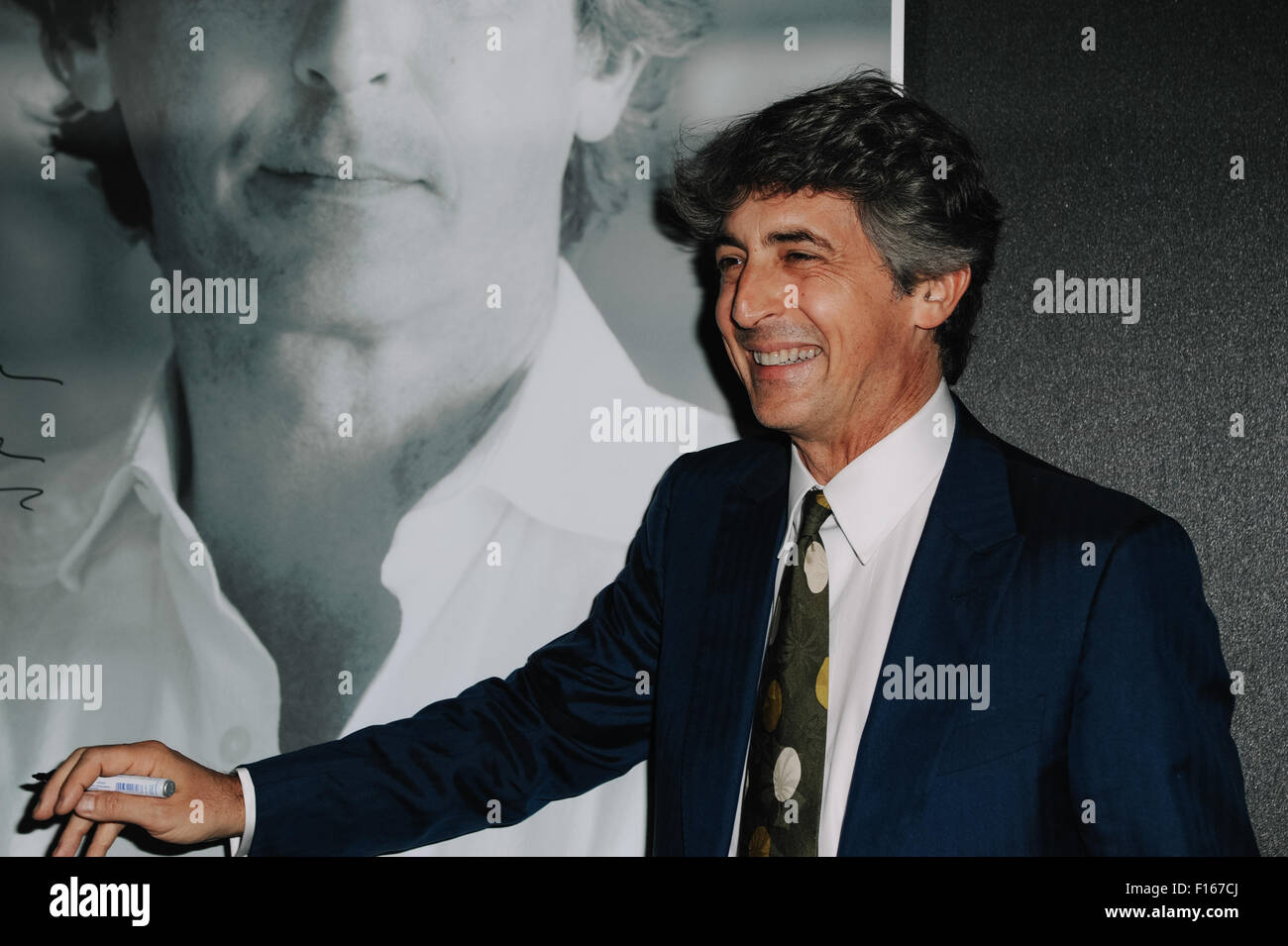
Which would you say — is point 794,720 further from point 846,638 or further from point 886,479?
point 886,479

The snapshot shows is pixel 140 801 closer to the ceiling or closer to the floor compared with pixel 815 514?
closer to the floor

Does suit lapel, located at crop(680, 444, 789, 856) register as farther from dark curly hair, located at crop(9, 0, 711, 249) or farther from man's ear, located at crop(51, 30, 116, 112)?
man's ear, located at crop(51, 30, 116, 112)

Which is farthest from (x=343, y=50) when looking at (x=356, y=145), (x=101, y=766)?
(x=101, y=766)

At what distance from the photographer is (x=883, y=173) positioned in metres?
1.26

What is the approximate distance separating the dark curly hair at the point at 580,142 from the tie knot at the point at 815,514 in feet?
1.90

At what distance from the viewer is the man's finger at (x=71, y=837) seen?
1117 millimetres

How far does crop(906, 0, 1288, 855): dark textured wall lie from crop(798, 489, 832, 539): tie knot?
0.50 meters

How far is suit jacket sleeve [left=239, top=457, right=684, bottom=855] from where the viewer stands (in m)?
1.30

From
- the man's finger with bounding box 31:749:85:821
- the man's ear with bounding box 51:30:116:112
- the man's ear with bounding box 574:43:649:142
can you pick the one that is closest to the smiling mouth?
the man's ear with bounding box 574:43:649:142

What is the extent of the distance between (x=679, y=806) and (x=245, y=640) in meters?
0.74

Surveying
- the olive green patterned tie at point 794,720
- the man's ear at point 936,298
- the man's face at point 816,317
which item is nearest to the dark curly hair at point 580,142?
the man's face at point 816,317

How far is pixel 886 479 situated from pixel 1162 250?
27.4 inches

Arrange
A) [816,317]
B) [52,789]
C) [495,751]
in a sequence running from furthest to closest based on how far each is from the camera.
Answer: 1. [495,751]
2. [816,317]
3. [52,789]
